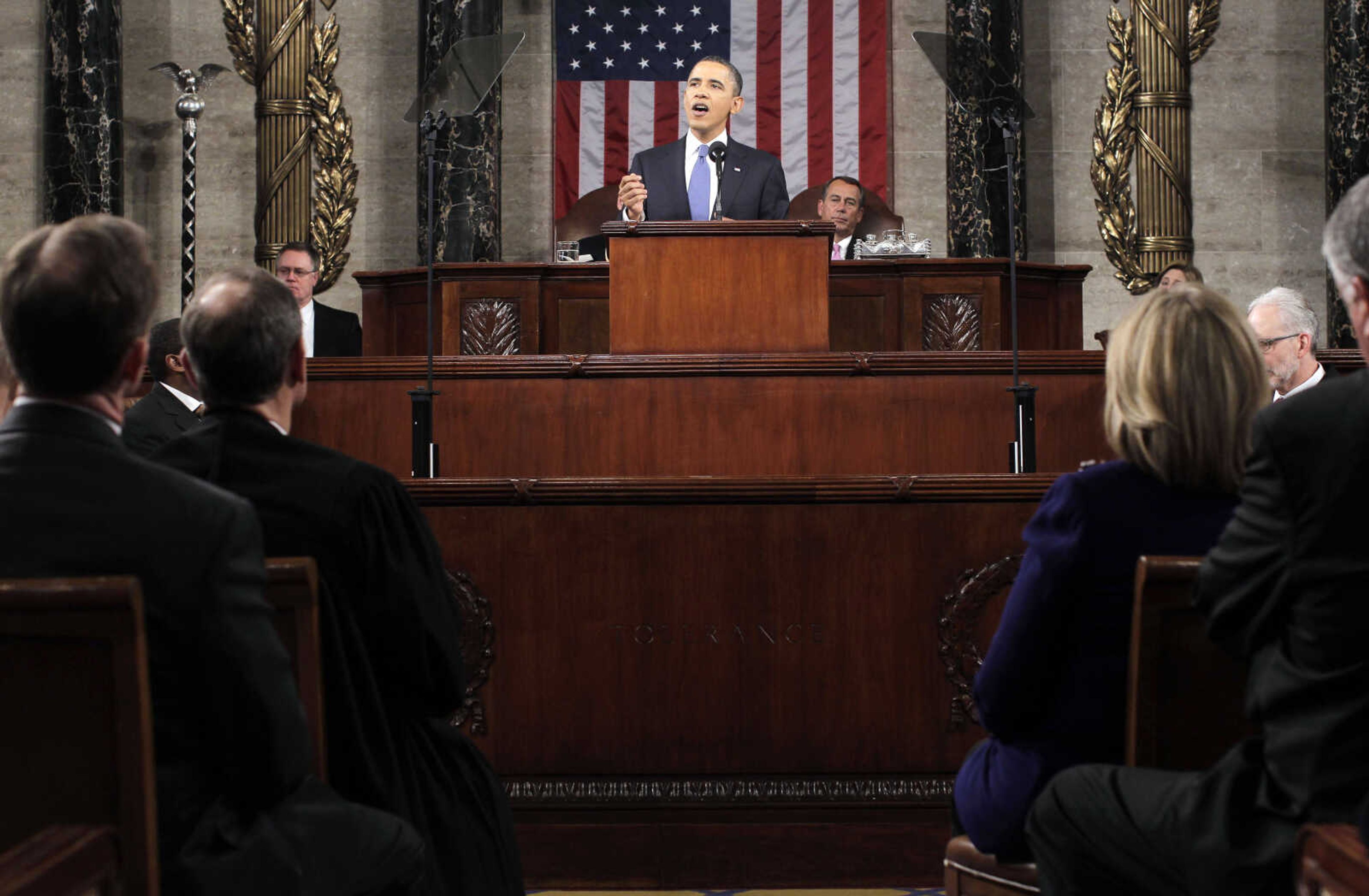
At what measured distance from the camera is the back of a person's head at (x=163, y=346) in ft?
15.8

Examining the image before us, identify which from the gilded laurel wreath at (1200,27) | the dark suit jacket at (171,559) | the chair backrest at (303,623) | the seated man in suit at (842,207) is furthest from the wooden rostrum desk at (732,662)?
the gilded laurel wreath at (1200,27)

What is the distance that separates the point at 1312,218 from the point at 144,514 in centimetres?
1062

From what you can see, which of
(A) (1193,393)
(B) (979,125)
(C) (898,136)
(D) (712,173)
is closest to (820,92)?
(C) (898,136)

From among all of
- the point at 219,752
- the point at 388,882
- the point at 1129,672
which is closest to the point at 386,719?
the point at 388,882

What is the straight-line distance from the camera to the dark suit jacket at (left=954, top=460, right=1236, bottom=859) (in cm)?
227

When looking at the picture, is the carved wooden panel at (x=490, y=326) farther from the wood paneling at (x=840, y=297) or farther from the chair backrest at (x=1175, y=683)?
the chair backrest at (x=1175, y=683)

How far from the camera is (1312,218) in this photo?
11086 mm

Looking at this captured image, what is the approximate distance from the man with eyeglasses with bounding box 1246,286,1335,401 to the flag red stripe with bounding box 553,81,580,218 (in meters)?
6.18

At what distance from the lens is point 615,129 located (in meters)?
11.0

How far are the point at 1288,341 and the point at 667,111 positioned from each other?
6116 millimetres

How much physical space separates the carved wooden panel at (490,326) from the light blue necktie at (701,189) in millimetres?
1039

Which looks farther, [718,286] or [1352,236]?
[718,286]

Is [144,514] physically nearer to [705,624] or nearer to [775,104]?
[705,624]

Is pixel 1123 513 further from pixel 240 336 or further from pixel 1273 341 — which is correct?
pixel 1273 341
